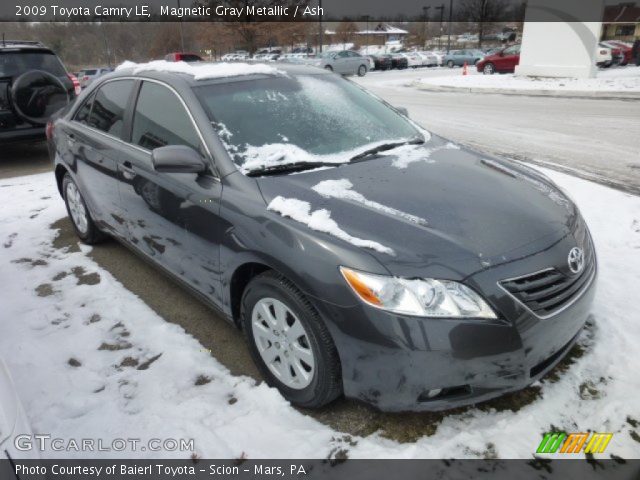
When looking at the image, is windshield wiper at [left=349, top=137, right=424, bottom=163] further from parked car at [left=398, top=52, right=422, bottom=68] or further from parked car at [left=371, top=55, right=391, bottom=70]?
parked car at [left=398, top=52, right=422, bottom=68]

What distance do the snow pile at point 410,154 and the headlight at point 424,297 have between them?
1013mm

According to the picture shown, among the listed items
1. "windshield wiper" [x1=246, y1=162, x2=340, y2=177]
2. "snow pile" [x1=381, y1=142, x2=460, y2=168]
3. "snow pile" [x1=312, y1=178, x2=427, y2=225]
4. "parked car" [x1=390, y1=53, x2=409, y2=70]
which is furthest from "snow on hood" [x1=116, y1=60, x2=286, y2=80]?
"parked car" [x1=390, y1=53, x2=409, y2=70]

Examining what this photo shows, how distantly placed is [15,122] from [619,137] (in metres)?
9.67

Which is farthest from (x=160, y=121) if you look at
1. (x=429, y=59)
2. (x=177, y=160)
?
(x=429, y=59)

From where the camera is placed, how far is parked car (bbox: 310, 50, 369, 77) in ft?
85.3

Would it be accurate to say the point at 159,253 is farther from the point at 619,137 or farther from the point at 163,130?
the point at 619,137

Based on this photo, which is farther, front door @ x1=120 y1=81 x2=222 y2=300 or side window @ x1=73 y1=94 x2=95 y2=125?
side window @ x1=73 y1=94 x2=95 y2=125

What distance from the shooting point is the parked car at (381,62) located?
1271 inches

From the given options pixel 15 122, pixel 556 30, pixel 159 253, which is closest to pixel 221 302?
pixel 159 253

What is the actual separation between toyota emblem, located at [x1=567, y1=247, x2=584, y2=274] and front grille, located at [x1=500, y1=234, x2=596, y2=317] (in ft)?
0.11

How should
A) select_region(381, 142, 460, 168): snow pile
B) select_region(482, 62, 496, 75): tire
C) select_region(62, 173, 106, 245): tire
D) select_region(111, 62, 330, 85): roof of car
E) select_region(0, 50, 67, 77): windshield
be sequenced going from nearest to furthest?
select_region(381, 142, 460, 168): snow pile, select_region(111, 62, 330, 85): roof of car, select_region(62, 173, 106, 245): tire, select_region(0, 50, 67, 77): windshield, select_region(482, 62, 496, 75): tire

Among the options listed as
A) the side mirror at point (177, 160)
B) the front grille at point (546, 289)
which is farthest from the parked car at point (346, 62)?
the front grille at point (546, 289)

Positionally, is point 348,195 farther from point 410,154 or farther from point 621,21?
point 621,21

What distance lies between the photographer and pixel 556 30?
18.0m
